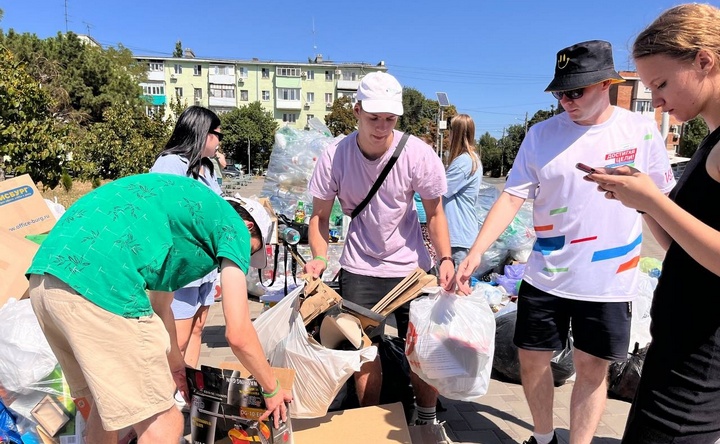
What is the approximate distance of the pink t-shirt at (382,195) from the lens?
8.14 ft

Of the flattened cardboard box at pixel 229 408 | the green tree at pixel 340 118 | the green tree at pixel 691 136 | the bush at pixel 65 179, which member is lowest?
the flattened cardboard box at pixel 229 408

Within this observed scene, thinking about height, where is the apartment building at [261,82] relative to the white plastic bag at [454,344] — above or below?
above

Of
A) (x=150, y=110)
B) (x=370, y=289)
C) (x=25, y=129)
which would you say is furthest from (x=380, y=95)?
(x=150, y=110)

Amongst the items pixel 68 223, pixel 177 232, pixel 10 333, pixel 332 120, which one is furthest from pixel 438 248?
pixel 332 120

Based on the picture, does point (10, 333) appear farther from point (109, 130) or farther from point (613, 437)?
point (109, 130)

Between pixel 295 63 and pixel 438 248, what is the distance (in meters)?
65.5

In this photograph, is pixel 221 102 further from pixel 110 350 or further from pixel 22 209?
pixel 110 350

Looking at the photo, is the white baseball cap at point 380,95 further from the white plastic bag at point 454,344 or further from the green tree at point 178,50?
the green tree at point 178,50

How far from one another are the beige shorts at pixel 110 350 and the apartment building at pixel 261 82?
63087 mm

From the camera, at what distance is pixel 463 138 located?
4.29 metres

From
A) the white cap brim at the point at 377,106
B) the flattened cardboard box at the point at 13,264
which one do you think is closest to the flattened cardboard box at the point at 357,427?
the white cap brim at the point at 377,106

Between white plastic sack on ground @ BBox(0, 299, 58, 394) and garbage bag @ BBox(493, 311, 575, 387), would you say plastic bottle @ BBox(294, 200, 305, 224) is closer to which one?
garbage bag @ BBox(493, 311, 575, 387)

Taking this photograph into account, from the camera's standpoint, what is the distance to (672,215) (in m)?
1.19

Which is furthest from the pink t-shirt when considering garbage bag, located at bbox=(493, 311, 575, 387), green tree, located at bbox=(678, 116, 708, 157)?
green tree, located at bbox=(678, 116, 708, 157)
